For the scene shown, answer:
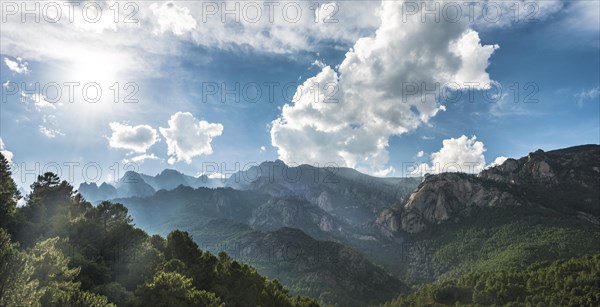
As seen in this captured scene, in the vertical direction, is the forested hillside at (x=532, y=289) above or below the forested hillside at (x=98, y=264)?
below

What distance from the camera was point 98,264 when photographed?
62.6 meters

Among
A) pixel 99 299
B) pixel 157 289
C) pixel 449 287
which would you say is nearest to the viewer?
pixel 99 299

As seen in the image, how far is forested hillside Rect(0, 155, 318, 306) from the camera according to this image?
35.2m

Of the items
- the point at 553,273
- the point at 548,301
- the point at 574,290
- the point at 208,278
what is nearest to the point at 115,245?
the point at 208,278

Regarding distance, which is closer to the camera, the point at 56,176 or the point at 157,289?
the point at 157,289

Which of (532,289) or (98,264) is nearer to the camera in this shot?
(98,264)

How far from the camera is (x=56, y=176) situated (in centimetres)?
10794

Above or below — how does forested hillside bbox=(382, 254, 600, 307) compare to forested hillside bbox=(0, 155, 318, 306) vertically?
below

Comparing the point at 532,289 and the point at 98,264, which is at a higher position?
the point at 98,264

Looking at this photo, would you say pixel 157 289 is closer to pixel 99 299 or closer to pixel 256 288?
pixel 99 299

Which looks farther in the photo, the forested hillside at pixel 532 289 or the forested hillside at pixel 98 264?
the forested hillside at pixel 532 289

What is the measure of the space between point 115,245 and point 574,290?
17487 cm

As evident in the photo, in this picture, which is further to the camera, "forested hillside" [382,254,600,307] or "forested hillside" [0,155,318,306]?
"forested hillside" [382,254,600,307]

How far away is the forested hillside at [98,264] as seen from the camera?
35156 millimetres
